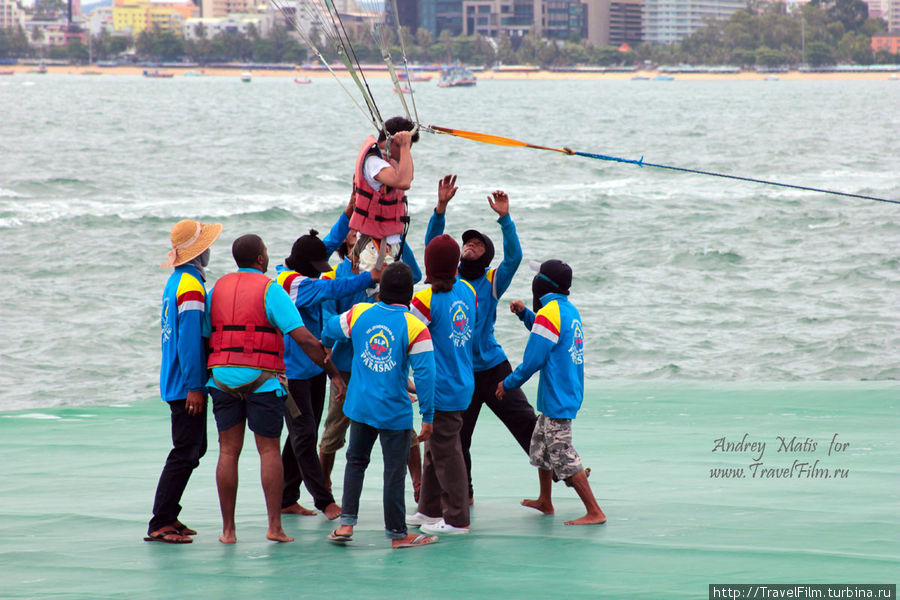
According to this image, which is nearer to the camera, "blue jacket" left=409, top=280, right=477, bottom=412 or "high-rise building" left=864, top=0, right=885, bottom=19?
"blue jacket" left=409, top=280, right=477, bottom=412

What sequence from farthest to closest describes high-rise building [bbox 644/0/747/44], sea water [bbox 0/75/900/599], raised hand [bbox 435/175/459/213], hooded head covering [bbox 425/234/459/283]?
1. high-rise building [bbox 644/0/747/44]
2. raised hand [bbox 435/175/459/213]
3. hooded head covering [bbox 425/234/459/283]
4. sea water [bbox 0/75/900/599]

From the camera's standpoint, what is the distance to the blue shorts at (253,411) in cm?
479

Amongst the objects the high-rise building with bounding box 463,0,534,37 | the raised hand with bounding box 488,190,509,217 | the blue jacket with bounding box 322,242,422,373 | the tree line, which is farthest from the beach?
the raised hand with bounding box 488,190,509,217

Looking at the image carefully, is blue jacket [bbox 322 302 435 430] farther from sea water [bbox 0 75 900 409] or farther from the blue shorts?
sea water [bbox 0 75 900 409]

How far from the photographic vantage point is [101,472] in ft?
22.1

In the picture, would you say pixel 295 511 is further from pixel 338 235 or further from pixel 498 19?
pixel 498 19

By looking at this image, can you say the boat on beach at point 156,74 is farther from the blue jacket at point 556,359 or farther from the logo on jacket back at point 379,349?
the logo on jacket back at point 379,349

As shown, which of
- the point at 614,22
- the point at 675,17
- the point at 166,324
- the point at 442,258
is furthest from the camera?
the point at 675,17

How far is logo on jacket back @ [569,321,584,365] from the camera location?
208 inches

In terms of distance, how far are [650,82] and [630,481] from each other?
163m

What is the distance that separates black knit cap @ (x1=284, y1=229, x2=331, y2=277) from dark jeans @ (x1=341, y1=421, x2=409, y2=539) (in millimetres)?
968

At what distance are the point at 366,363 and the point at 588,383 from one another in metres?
5.91

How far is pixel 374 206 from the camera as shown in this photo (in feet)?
17.6

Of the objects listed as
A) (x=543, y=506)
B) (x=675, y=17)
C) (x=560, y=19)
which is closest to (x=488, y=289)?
(x=543, y=506)
